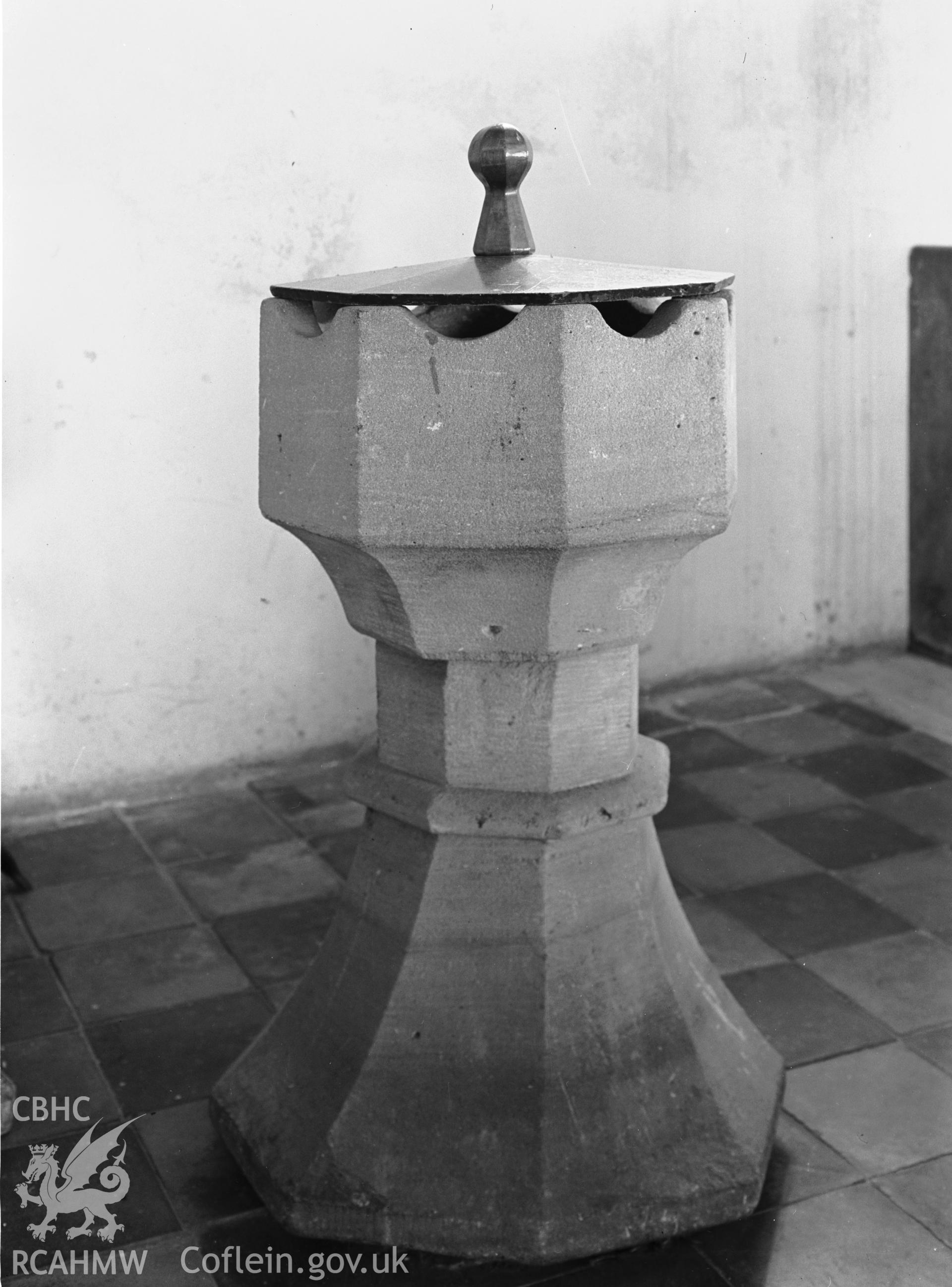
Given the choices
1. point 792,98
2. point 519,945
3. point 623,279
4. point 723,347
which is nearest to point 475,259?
point 623,279

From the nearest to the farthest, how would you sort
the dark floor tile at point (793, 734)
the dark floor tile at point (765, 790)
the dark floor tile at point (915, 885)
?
the dark floor tile at point (915, 885) → the dark floor tile at point (765, 790) → the dark floor tile at point (793, 734)

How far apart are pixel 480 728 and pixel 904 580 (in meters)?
3.14

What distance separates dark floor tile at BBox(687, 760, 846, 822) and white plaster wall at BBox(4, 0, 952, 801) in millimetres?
702

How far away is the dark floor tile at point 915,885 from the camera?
3400mm

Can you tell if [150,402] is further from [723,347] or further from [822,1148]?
[822,1148]

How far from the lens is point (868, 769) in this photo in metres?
4.22

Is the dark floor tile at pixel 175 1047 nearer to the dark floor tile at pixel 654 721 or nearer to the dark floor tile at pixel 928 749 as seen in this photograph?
the dark floor tile at pixel 654 721

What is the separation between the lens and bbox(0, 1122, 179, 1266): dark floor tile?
238cm

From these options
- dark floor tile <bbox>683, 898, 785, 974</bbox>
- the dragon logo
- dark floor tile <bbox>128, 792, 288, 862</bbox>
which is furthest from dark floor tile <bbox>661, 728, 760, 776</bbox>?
the dragon logo

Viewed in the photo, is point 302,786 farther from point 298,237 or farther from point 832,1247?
point 832,1247

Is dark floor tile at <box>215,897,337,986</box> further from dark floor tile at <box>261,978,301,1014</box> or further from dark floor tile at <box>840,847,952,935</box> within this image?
dark floor tile at <box>840,847,952,935</box>

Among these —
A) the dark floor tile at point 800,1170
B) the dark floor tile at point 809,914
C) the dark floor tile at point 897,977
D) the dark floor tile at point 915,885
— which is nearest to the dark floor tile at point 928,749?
the dark floor tile at point 915,885

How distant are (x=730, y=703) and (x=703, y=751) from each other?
16.3 inches

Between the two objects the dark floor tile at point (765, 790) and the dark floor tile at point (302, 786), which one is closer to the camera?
the dark floor tile at point (765, 790)
